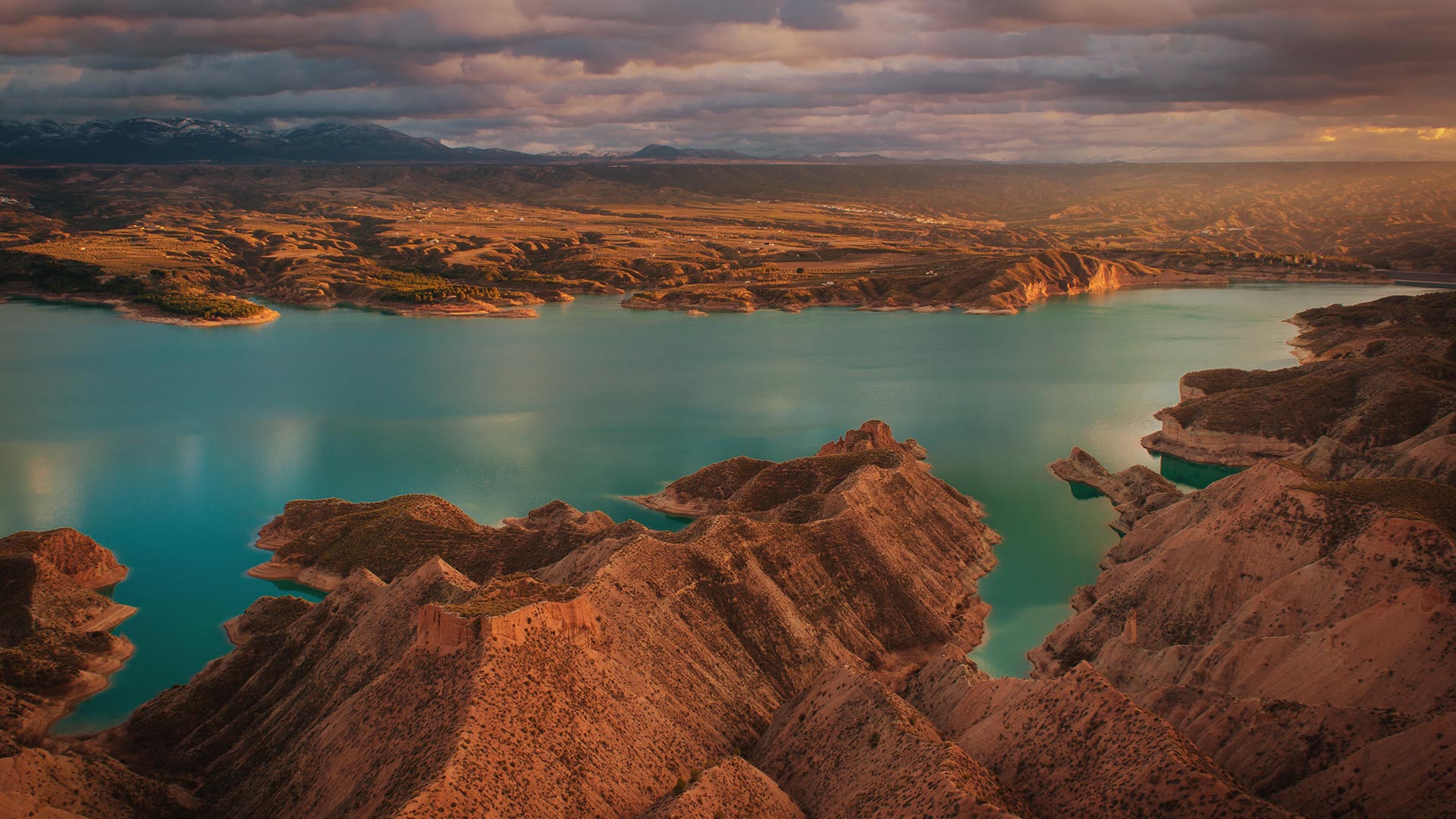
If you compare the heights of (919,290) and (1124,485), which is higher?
(1124,485)

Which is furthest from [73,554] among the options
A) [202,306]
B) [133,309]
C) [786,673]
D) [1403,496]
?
[133,309]

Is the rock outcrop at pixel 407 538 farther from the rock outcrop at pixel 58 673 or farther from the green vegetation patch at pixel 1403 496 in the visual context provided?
the green vegetation patch at pixel 1403 496

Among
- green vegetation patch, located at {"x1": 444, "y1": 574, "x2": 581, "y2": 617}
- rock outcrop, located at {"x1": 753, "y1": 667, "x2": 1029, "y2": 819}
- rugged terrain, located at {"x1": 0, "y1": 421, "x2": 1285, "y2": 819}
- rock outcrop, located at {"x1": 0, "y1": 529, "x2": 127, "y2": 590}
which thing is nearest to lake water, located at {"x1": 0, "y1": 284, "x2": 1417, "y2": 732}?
rock outcrop, located at {"x1": 0, "y1": 529, "x2": 127, "y2": 590}

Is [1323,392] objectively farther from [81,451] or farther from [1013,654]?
[81,451]

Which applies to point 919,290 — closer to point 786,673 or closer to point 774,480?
point 774,480

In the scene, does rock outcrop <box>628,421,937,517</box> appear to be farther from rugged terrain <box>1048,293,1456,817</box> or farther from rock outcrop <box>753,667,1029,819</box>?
rock outcrop <box>753,667,1029,819</box>
